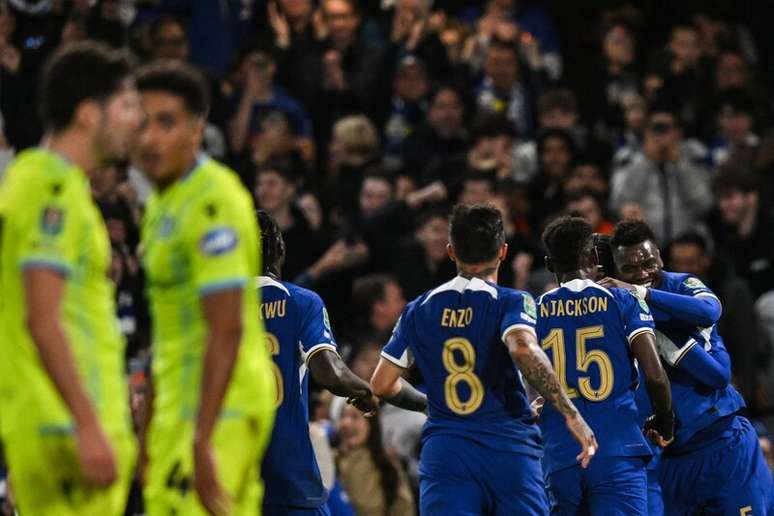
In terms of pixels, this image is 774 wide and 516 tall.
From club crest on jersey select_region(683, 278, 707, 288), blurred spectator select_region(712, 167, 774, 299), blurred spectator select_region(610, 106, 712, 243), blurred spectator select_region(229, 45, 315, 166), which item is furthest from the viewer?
blurred spectator select_region(610, 106, 712, 243)

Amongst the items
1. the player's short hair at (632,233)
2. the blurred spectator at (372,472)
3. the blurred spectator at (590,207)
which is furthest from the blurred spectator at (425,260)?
the player's short hair at (632,233)

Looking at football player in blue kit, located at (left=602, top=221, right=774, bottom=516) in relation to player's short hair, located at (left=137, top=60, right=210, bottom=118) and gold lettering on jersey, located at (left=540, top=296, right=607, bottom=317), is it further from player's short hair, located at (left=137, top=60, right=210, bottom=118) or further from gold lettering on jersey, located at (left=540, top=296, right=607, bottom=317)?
player's short hair, located at (left=137, top=60, right=210, bottom=118)

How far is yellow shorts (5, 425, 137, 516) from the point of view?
16.1ft

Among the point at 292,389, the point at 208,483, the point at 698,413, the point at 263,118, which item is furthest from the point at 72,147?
the point at 263,118

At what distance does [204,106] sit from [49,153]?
582mm

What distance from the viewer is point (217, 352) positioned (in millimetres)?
4914

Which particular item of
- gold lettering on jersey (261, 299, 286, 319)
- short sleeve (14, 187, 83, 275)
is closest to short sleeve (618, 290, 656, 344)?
gold lettering on jersey (261, 299, 286, 319)

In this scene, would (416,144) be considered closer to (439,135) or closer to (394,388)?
(439,135)

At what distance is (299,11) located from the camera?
15.2 metres

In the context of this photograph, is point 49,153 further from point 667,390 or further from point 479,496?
point 667,390

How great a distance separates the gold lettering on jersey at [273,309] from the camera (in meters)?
7.36

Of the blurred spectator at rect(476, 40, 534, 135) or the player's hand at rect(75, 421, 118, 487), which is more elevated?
the blurred spectator at rect(476, 40, 534, 135)

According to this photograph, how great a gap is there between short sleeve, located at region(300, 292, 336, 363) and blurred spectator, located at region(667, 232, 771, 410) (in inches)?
223

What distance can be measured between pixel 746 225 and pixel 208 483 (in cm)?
945
